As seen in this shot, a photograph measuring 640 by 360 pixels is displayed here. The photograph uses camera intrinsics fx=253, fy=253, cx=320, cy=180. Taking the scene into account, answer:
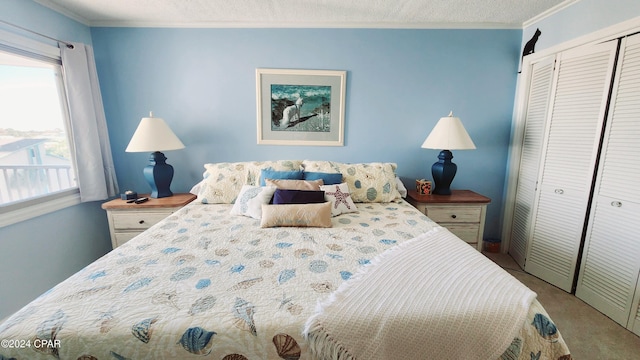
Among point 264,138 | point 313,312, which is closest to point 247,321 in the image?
point 313,312

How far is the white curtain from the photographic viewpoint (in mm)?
2119

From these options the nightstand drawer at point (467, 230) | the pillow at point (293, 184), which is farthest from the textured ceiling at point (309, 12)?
the nightstand drawer at point (467, 230)

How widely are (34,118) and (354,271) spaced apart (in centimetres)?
271

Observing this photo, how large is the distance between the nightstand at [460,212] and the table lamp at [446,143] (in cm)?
19

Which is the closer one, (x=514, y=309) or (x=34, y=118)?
(x=514, y=309)

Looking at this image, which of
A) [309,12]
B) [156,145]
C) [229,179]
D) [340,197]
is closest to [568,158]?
[340,197]

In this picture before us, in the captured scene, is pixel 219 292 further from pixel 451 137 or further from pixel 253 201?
pixel 451 137

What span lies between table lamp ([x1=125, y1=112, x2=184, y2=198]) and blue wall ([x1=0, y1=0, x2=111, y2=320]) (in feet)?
2.21

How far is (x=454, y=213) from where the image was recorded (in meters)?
2.27

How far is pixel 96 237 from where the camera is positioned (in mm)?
2410

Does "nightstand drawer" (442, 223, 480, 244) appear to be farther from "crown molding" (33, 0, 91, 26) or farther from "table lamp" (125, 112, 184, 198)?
"crown molding" (33, 0, 91, 26)

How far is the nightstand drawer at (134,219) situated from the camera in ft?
6.90

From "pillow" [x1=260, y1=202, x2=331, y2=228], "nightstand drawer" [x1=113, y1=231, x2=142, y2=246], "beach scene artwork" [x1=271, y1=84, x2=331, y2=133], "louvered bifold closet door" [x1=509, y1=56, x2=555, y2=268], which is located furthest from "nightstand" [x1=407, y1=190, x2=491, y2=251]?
"nightstand drawer" [x1=113, y1=231, x2=142, y2=246]

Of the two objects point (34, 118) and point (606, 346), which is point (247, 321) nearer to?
point (606, 346)
